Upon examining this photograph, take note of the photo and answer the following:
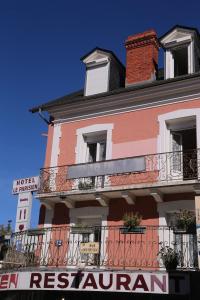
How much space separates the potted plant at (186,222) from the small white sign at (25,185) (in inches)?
185

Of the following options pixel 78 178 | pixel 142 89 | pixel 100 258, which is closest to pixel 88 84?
pixel 142 89

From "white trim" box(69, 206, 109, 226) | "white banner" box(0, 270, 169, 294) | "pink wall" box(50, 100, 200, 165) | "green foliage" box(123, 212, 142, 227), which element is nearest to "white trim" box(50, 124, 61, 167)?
"pink wall" box(50, 100, 200, 165)

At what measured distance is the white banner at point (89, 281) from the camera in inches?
386

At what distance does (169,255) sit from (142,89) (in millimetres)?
5127

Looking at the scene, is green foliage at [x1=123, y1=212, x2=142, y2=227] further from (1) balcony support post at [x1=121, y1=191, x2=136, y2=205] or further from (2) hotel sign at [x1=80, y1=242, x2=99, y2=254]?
(2) hotel sign at [x1=80, y1=242, x2=99, y2=254]

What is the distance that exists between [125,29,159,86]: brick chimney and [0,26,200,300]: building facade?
0.04 m

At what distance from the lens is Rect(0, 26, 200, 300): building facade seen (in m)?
10.6

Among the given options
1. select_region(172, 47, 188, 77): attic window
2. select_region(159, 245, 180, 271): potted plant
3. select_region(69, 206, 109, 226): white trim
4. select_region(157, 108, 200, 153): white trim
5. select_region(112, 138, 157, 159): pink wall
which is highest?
select_region(172, 47, 188, 77): attic window

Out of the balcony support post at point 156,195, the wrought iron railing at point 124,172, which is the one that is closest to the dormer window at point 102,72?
the wrought iron railing at point 124,172

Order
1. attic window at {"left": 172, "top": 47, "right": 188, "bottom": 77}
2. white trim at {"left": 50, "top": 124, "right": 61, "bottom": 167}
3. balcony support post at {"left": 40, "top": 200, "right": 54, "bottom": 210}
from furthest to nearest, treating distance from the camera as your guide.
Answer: white trim at {"left": 50, "top": 124, "right": 61, "bottom": 167}, attic window at {"left": 172, "top": 47, "right": 188, "bottom": 77}, balcony support post at {"left": 40, "top": 200, "right": 54, "bottom": 210}

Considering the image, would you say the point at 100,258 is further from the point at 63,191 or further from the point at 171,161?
the point at 171,161

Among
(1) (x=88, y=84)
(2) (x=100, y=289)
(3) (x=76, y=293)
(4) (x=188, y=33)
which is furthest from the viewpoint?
(1) (x=88, y=84)

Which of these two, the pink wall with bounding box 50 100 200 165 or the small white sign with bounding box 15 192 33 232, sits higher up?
the pink wall with bounding box 50 100 200 165

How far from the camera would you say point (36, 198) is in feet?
43.4
